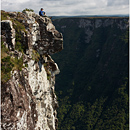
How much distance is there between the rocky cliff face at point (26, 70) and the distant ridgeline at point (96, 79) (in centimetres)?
10188

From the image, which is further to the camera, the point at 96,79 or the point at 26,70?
the point at 96,79

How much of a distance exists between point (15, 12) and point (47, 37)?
19.2 ft

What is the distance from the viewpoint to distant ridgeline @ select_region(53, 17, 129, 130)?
12269 cm

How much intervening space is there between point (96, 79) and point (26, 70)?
467 feet

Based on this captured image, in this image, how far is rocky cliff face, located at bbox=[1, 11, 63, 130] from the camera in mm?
14685

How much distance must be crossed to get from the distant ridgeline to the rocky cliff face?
101881mm

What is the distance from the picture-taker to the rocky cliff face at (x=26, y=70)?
48.2ft

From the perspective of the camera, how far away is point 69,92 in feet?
532

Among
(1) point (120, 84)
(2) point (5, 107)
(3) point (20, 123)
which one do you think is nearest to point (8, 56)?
(2) point (5, 107)

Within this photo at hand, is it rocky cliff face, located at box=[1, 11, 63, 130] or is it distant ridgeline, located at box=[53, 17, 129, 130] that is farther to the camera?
distant ridgeline, located at box=[53, 17, 129, 130]

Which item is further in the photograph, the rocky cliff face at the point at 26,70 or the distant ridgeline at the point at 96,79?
the distant ridgeline at the point at 96,79

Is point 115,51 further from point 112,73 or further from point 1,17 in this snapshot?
point 1,17

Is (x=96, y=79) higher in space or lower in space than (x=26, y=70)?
lower

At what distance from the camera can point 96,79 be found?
15525cm
